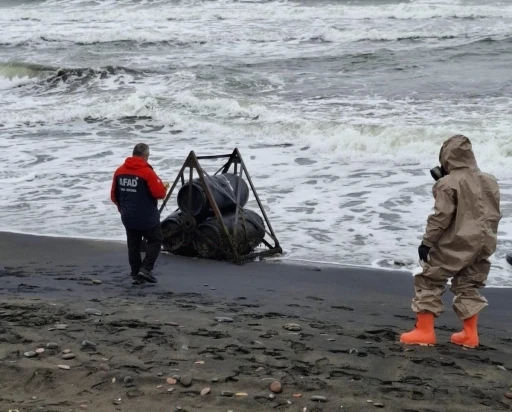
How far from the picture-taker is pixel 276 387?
15.5 feet

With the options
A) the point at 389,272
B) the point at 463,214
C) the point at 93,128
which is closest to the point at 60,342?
the point at 463,214

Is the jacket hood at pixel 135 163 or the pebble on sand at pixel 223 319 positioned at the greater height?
the jacket hood at pixel 135 163

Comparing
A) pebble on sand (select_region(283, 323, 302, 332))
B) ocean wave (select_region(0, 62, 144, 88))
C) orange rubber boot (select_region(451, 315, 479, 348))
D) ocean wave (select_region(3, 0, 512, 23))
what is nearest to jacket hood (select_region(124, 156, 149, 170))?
pebble on sand (select_region(283, 323, 302, 332))

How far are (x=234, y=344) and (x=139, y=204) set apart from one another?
8.06 ft

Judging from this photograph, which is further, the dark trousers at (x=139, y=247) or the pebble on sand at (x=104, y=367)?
the dark trousers at (x=139, y=247)

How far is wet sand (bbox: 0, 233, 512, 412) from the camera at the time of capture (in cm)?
466

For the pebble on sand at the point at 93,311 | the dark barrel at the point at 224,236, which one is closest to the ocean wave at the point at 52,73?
the dark barrel at the point at 224,236

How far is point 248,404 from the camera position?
454 centimetres

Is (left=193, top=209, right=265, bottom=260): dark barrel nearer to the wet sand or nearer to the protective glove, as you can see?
the wet sand

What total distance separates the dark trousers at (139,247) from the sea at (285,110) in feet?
5.49

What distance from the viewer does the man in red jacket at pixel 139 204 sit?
7.57 m

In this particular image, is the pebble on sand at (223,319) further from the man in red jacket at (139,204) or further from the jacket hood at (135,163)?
the jacket hood at (135,163)

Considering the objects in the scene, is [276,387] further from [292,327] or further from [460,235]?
[460,235]

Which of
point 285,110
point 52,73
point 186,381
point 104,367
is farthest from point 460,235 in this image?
point 52,73
